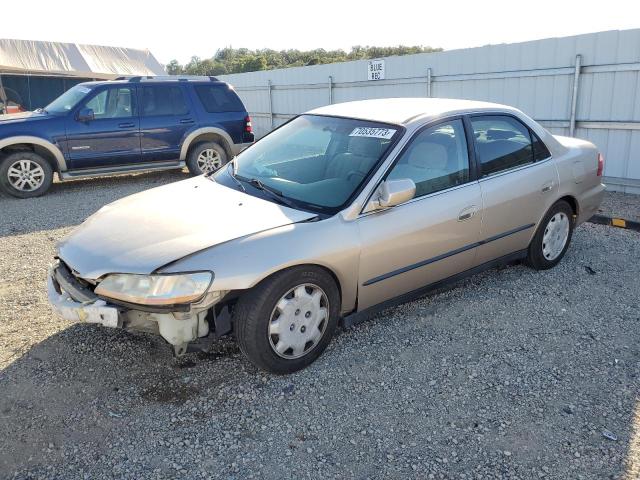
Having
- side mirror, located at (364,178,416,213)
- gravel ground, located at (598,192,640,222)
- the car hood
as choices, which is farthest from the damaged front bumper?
gravel ground, located at (598,192,640,222)

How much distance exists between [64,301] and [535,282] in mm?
3889

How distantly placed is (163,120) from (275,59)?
54.1 m

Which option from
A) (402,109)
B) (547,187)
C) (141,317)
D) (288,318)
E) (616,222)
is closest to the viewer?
(141,317)

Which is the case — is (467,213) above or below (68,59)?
below

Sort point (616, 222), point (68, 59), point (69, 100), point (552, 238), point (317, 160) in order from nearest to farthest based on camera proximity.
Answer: point (317, 160) < point (552, 238) < point (616, 222) < point (69, 100) < point (68, 59)

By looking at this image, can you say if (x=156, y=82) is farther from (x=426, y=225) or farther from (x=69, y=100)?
(x=426, y=225)

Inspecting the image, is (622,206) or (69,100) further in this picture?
(69,100)

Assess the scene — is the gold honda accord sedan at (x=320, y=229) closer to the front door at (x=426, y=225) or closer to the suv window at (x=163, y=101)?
the front door at (x=426, y=225)

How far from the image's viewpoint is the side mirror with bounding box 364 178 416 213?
11.5 ft

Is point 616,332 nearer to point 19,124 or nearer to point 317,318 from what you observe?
point 317,318

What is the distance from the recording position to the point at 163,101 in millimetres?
9625

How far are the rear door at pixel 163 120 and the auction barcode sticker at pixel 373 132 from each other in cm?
633

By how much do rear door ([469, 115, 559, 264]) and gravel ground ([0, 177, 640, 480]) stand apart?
0.54 m

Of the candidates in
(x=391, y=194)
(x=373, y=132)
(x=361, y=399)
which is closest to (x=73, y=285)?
(x=361, y=399)
